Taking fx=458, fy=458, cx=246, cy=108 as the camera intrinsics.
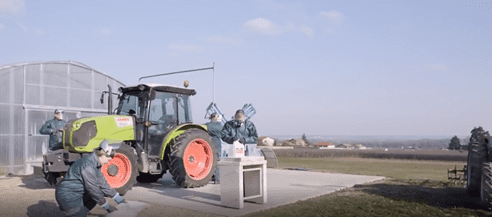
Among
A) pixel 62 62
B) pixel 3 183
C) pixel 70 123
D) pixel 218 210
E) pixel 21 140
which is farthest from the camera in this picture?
pixel 62 62

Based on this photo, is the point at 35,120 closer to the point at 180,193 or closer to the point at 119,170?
the point at 119,170

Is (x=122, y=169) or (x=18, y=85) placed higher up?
(x=18, y=85)

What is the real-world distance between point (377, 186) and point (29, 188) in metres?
8.19

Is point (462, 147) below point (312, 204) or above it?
above

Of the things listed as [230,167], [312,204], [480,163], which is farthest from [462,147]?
[230,167]

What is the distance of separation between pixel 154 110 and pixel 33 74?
7262mm

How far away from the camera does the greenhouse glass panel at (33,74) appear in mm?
15398

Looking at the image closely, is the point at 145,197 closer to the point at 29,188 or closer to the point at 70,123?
the point at 70,123

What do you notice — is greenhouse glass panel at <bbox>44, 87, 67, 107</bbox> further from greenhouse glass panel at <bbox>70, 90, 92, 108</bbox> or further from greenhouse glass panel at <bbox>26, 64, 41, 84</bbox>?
greenhouse glass panel at <bbox>26, 64, 41, 84</bbox>

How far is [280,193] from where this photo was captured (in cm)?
927

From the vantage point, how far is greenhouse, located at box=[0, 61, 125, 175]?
584 inches

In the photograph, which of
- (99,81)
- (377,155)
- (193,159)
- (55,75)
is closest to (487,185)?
(193,159)

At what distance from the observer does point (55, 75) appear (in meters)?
16.3

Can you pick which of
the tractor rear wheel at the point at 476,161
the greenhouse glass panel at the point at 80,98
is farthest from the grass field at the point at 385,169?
the greenhouse glass panel at the point at 80,98
